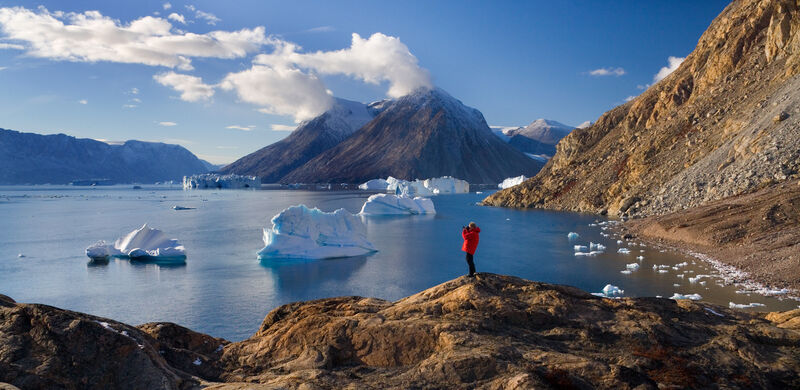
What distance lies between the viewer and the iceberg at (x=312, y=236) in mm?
21859

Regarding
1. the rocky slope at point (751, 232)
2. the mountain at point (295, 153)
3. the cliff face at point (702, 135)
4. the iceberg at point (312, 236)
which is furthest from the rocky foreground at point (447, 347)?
the mountain at point (295, 153)

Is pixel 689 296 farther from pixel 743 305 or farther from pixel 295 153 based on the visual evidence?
pixel 295 153

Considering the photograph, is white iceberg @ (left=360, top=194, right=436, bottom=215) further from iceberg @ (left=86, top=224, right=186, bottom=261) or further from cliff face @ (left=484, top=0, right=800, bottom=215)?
iceberg @ (left=86, top=224, right=186, bottom=261)

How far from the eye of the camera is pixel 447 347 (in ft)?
16.9

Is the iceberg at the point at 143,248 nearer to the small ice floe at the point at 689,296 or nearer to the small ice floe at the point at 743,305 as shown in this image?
the small ice floe at the point at 689,296

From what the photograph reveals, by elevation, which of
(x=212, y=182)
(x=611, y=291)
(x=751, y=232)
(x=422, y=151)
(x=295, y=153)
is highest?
(x=295, y=153)

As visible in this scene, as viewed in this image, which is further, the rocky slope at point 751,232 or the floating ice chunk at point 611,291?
the rocky slope at point 751,232

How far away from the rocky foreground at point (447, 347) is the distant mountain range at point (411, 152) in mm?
135228

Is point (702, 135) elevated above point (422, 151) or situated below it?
below

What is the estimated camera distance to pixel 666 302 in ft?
22.2

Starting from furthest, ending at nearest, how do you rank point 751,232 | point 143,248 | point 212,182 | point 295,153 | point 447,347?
point 295,153
point 212,182
point 143,248
point 751,232
point 447,347

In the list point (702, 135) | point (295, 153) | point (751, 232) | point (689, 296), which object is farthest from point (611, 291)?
point (295, 153)

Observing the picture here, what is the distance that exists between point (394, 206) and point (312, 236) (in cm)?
2398

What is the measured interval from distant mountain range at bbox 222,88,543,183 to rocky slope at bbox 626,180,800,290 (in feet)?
391
